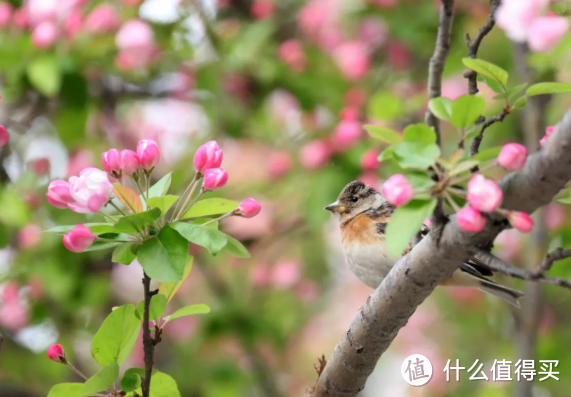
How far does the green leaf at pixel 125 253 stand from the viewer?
140cm

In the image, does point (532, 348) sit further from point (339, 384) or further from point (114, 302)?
point (114, 302)

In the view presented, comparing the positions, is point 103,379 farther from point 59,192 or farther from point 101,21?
point 101,21

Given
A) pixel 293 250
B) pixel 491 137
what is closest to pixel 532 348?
pixel 491 137

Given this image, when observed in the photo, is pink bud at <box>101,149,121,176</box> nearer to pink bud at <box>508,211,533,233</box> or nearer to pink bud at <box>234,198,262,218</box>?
pink bud at <box>234,198,262,218</box>

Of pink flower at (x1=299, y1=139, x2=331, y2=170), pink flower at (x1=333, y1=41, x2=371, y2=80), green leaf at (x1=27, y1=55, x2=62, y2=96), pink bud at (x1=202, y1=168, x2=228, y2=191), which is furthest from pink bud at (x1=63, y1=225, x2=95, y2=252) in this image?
pink flower at (x1=333, y1=41, x2=371, y2=80)

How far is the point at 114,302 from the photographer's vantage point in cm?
412

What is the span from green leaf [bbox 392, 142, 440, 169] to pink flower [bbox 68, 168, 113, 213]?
0.59m

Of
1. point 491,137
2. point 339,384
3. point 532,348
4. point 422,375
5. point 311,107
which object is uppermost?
point 491,137

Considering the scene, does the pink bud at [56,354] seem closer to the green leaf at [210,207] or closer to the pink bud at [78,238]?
the pink bud at [78,238]

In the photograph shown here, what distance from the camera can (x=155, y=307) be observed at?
148 centimetres

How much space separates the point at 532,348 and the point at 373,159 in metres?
1.00

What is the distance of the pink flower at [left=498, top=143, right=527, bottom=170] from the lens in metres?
1.20

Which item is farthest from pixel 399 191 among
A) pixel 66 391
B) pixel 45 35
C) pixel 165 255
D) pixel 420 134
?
pixel 45 35

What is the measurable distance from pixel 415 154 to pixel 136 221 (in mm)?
556
